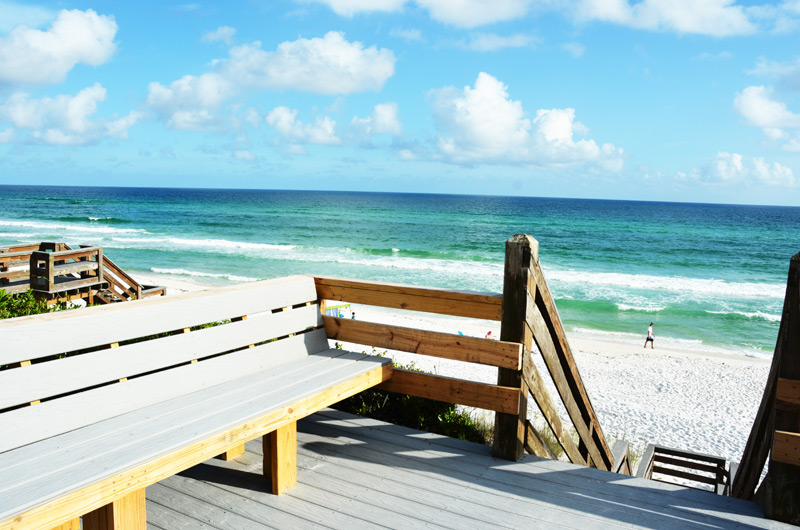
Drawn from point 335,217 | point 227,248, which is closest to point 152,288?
point 227,248

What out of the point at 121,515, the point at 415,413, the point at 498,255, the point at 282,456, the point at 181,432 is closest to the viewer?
the point at 121,515

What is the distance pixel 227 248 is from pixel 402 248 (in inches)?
469

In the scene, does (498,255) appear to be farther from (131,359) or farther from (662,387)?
(131,359)

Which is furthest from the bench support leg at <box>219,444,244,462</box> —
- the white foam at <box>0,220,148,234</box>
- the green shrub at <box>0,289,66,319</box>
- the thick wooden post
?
the white foam at <box>0,220,148,234</box>

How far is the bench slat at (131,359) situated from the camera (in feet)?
7.21

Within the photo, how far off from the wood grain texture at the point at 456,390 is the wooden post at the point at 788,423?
4.05 ft

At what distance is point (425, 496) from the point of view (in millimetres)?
2854

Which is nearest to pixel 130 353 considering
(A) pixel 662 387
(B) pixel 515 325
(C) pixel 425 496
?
(C) pixel 425 496

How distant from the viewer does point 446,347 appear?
3.38 meters

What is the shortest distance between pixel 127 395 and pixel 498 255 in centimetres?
3631

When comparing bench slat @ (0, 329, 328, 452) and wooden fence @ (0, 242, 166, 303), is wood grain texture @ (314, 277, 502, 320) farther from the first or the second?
wooden fence @ (0, 242, 166, 303)

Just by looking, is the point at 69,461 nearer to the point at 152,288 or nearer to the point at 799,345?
the point at 799,345

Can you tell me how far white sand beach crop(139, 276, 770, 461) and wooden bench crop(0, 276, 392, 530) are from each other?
187 inches

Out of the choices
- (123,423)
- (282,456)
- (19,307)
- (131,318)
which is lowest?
(282,456)
